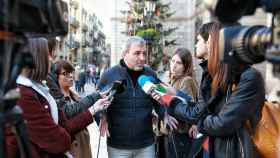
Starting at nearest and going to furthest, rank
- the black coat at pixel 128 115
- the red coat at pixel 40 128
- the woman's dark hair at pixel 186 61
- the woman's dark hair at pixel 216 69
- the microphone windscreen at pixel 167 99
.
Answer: the red coat at pixel 40 128 < the woman's dark hair at pixel 216 69 < the microphone windscreen at pixel 167 99 < the black coat at pixel 128 115 < the woman's dark hair at pixel 186 61

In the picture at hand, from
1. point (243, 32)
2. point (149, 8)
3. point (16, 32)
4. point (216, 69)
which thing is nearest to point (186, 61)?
point (216, 69)

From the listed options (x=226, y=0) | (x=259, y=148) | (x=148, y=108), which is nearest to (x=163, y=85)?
(x=148, y=108)

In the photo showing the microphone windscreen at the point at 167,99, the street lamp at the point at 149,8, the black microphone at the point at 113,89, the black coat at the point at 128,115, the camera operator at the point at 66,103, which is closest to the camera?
the microphone windscreen at the point at 167,99

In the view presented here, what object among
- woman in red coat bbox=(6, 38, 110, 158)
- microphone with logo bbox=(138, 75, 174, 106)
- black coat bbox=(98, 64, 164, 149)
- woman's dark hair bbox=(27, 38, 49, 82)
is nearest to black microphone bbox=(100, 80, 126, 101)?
black coat bbox=(98, 64, 164, 149)

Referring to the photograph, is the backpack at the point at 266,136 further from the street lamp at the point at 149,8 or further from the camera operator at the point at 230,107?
the street lamp at the point at 149,8

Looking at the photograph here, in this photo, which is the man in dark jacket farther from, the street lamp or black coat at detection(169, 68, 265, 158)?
the street lamp

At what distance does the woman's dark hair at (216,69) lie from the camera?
2514mm

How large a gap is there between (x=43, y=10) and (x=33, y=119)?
3.45ft

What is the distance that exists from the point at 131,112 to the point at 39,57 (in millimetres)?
1307

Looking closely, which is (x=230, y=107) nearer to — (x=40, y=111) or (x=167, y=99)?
Result: (x=167, y=99)

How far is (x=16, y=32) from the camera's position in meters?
1.50

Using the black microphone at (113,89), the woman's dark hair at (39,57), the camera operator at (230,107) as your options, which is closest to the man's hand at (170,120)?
the black microphone at (113,89)

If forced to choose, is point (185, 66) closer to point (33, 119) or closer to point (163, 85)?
point (163, 85)

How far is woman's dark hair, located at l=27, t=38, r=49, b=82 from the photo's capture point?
2418 millimetres
